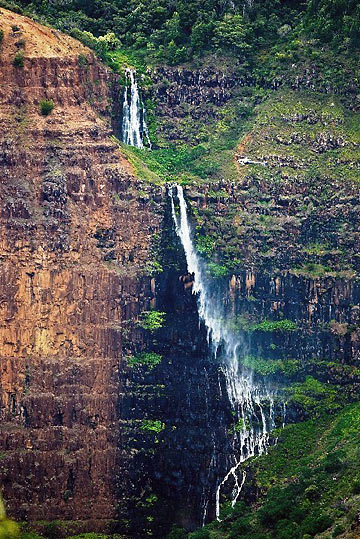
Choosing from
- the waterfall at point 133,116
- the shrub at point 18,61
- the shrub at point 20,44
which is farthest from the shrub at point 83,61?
the waterfall at point 133,116

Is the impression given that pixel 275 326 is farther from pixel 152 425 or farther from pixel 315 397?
pixel 152 425

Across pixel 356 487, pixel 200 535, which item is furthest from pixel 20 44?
pixel 356 487

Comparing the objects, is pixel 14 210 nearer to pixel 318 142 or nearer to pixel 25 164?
pixel 25 164

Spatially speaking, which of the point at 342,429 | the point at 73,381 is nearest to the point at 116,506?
the point at 73,381

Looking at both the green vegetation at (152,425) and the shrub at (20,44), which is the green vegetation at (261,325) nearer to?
the green vegetation at (152,425)

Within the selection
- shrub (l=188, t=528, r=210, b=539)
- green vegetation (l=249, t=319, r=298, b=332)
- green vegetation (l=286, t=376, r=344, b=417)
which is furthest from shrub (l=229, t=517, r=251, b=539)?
green vegetation (l=249, t=319, r=298, b=332)

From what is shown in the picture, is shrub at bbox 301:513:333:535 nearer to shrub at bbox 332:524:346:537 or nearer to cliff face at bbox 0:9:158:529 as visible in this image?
shrub at bbox 332:524:346:537
